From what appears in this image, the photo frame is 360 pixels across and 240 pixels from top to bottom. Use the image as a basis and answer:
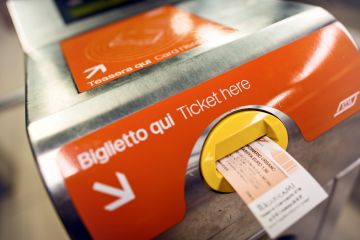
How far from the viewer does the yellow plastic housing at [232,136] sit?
1.62 ft

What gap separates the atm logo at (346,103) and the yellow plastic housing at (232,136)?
0.48ft

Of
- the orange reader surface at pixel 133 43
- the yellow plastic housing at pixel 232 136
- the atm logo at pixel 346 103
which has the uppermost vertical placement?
the orange reader surface at pixel 133 43

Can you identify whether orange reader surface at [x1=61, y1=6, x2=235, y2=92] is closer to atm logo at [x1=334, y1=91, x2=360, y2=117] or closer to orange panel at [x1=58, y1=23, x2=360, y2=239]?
orange panel at [x1=58, y1=23, x2=360, y2=239]

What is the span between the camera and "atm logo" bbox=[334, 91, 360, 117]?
1.97 ft

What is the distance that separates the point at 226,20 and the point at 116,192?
49 cm

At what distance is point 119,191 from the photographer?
44 centimetres

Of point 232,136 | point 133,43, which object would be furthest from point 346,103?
point 133,43

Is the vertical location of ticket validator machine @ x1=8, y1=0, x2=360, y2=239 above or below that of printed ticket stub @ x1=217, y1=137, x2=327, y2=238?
above

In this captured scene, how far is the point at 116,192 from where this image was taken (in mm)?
436

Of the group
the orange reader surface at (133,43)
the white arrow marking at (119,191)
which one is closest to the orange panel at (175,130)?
the white arrow marking at (119,191)

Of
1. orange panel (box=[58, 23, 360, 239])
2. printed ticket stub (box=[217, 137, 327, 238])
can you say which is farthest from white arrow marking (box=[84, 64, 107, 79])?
printed ticket stub (box=[217, 137, 327, 238])

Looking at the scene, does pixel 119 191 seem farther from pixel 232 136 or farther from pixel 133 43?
pixel 133 43

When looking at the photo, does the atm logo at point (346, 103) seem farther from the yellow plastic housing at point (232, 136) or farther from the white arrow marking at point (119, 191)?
the white arrow marking at point (119, 191)

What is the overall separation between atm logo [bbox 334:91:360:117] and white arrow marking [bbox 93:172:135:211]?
44 centimetres
